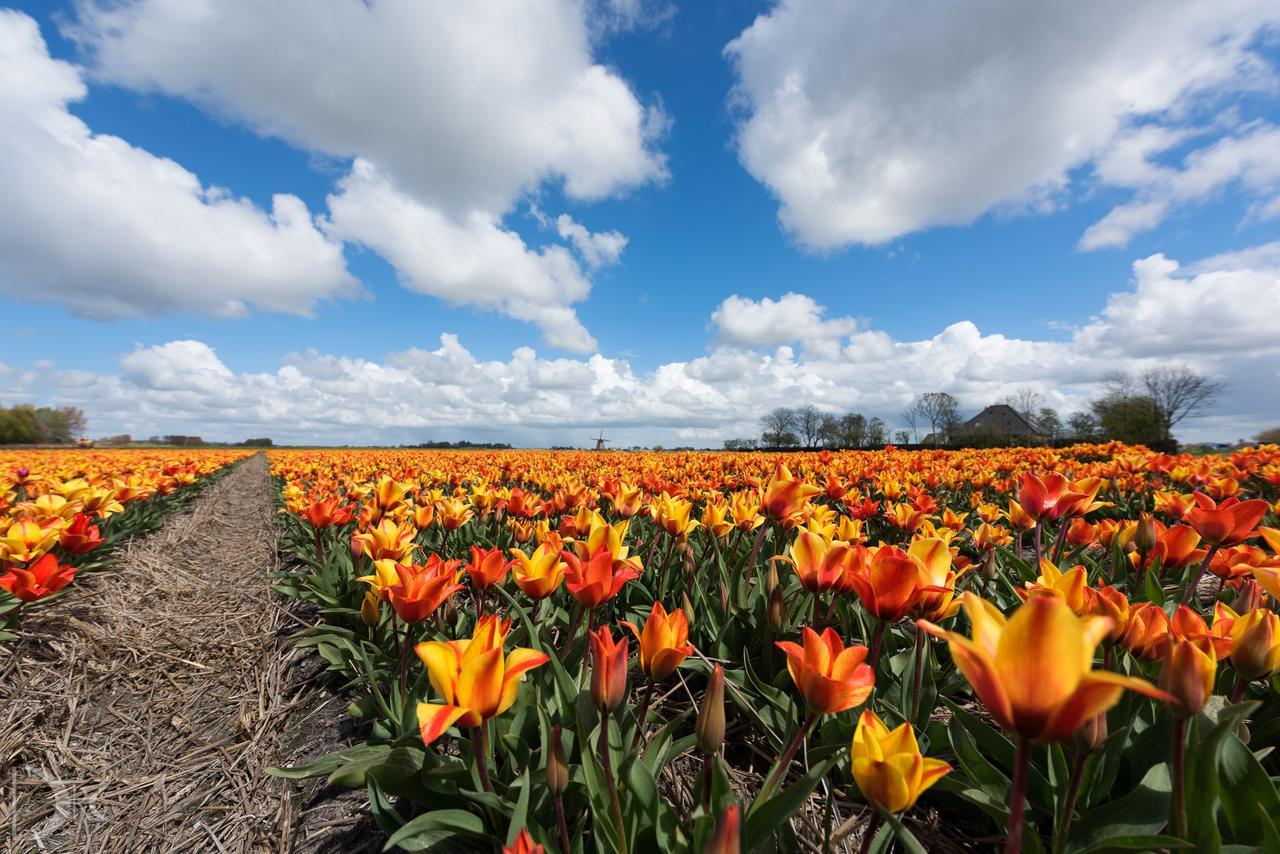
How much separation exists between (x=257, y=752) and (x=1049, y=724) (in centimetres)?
317

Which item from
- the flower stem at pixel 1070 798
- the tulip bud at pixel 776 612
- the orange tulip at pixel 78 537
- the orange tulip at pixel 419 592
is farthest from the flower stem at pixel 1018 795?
the orange tulip at pixel 78 537

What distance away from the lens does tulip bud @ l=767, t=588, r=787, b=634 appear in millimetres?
2215

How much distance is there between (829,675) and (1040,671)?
538mm

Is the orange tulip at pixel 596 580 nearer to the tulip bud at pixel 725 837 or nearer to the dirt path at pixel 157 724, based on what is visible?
the tulip bud at pixel 725 837

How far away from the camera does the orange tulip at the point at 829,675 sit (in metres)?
1.20

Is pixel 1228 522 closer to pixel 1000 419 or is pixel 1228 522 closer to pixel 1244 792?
pixel 1244 792

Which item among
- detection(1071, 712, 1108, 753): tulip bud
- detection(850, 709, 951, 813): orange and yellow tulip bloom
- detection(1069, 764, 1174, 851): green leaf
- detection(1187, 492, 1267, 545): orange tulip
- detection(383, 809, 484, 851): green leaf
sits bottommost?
detection(383, 809, 484, 851): green leaf

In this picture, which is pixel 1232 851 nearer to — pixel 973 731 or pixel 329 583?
pixel 973 731

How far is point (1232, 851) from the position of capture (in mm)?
1088

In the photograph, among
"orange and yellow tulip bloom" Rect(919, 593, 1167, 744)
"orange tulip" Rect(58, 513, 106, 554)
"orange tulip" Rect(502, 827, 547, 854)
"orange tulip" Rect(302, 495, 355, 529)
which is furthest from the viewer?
"orange tulip" Rect(58, 513, 106, 554)

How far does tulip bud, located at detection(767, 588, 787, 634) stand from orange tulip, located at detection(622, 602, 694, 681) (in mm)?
844

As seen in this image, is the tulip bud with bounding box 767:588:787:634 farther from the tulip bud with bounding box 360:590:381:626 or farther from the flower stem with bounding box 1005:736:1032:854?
the tulip bud with bounding box 360:590:381:626

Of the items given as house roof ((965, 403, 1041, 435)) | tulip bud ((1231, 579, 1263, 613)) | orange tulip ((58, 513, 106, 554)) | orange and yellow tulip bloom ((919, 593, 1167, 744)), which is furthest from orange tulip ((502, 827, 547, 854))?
house roof ((965, 403, 1041, 435))

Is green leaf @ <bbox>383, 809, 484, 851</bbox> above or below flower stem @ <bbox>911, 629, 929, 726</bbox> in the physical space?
below
